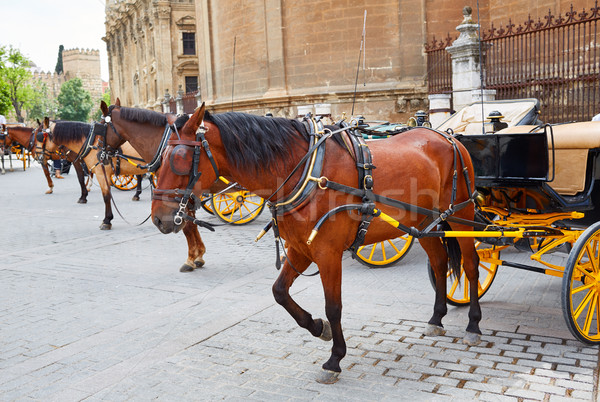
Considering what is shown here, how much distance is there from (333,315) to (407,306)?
6.13ft

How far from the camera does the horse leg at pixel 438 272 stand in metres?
5.05

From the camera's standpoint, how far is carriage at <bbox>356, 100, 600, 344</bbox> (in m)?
4.66

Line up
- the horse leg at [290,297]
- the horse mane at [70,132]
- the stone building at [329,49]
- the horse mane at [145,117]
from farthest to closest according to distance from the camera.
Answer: the stone building at [329,49]
the horse mane at [70,132]
the horse mane at [145,117]
the horse leg at [290,297]

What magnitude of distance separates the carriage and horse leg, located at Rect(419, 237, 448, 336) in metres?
0.23

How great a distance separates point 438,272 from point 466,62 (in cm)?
981

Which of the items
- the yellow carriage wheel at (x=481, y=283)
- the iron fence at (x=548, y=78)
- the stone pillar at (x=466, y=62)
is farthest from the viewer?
the stone pillar at (x=466, y=62)

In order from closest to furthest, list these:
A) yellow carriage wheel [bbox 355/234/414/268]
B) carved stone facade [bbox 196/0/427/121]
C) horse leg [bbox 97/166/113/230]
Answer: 1. yellow carriage wheel [bbox 355/234/414/268]
2. horse leg [bbox 97/166/113/230]
3. carved stone facade [bbox 196/0/427/121]

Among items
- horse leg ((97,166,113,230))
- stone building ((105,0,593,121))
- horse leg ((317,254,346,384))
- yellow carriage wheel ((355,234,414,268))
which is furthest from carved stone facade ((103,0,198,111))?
horse leg ((317,254,346,384))

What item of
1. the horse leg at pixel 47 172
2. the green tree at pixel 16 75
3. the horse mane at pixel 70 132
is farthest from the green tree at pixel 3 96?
the horse mane at pixel 70 132

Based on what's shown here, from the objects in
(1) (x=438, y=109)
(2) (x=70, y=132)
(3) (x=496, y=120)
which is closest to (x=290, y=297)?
(3) (x=496, y=120)

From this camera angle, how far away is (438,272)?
5191mm

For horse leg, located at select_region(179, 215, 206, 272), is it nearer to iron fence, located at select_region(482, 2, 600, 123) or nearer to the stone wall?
iron fence, located at select_region(482, 2, 600, 123)

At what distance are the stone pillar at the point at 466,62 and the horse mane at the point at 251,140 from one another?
10.4 metres

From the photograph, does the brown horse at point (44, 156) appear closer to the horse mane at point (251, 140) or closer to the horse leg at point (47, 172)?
the horse leg at point (47, 172)
